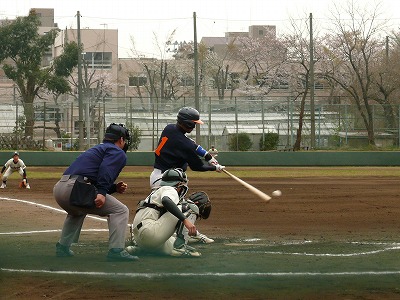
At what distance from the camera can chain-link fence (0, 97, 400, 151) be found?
50156 millimetres

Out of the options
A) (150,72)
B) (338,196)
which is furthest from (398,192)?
(150,72)

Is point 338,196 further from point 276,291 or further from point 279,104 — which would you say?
point 279,104

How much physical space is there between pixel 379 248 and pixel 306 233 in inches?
89.6

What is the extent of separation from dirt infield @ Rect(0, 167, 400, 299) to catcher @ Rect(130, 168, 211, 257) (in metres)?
0.26

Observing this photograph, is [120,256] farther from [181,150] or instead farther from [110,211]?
[181,150]

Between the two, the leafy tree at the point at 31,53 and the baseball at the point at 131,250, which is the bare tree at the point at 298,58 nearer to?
the leafy tree at the point at 31,53

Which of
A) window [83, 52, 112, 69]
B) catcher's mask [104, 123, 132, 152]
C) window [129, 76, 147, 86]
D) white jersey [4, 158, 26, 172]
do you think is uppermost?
window [83, 52, 112, 69]

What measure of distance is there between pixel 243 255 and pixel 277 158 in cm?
3127

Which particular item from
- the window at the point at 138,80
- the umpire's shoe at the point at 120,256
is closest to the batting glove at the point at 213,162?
the umpire's shoe at the point at 120,256

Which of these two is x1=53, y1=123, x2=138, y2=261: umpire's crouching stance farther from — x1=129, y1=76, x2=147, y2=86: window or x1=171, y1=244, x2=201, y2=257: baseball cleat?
x1=129, y1=76, x2=147, y2=86: window

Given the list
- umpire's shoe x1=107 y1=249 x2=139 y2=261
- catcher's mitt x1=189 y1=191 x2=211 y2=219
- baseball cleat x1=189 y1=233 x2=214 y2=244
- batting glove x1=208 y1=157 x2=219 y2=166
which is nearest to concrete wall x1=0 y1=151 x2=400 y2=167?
baseball cleat x1=189 y1=233 x2=214 y2=244

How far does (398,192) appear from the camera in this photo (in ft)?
76.9

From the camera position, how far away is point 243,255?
11.1 m

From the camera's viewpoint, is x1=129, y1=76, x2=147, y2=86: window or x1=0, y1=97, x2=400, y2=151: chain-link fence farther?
x1=129, y1=76, x2=147, y2=86: window
